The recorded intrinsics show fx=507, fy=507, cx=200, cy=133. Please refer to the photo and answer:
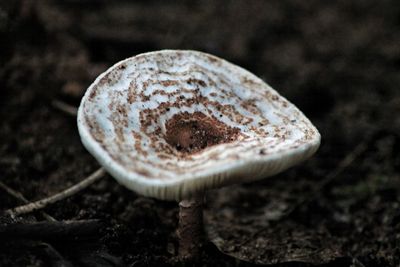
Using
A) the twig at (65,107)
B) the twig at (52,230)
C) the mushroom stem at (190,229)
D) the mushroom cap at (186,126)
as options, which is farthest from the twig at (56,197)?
the twig at (65,107)

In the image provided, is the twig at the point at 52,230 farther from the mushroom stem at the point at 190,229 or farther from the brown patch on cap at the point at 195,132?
the brown patch on cap at the point at 195,132

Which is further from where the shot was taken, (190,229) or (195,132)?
(190,229)

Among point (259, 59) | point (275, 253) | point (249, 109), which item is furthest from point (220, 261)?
point (259, 59)

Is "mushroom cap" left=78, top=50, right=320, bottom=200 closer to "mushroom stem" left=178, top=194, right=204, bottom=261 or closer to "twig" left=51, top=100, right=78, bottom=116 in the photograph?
"mushroom stem" left=178, top=194, right=204, bottom=261

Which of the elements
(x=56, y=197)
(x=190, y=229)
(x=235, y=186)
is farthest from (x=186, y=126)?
(x=235, y=186)

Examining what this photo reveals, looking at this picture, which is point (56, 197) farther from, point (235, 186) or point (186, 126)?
point (235, 186)

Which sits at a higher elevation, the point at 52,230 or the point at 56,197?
the point at 56,197

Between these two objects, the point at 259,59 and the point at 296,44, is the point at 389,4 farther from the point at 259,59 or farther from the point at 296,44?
the point at 259,59
